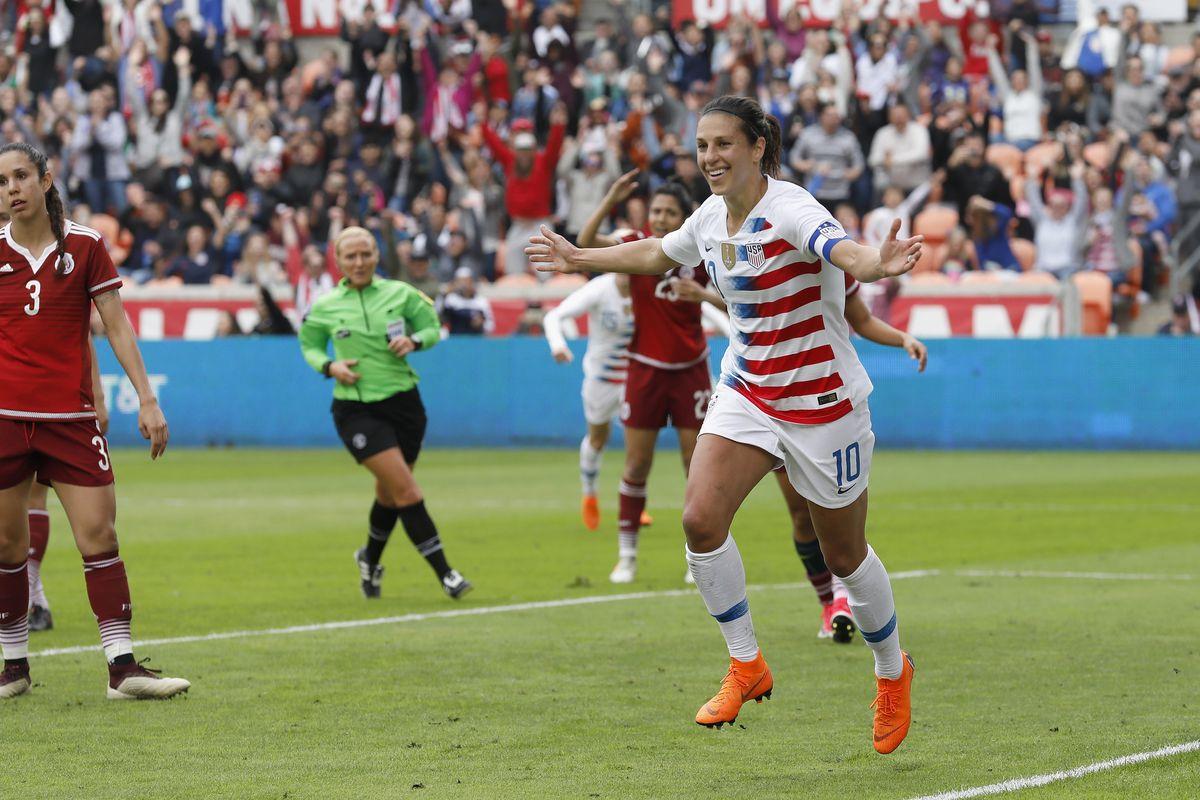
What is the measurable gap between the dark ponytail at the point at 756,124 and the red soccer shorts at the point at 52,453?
2.98m

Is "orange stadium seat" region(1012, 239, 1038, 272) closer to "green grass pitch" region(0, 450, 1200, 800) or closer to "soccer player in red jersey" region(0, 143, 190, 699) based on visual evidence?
"green grass pitch" region(0, 450, 1200, 800)

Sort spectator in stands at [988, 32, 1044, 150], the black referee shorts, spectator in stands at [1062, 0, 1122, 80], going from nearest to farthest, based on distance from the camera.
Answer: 1. the black referee shorts
2. spectator in stands at [988, 32, 1044, 150]
3. spectator in stands at [1062, 0, 1122, 80]

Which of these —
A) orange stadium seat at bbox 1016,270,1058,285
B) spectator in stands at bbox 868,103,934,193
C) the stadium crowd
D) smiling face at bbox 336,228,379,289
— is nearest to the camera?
smiling face at bbox 336,228,379,289

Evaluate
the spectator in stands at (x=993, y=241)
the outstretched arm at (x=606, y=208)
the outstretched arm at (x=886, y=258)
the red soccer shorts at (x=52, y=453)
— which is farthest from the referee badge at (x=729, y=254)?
the spectator in stands at (x=993, y=241)

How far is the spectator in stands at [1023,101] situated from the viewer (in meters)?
27.3

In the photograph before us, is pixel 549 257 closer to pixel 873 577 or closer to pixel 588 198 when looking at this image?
pixel 873 577

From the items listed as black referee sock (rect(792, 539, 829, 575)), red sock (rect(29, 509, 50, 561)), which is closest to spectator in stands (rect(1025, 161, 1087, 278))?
black referee sock (rect(792, 539, 829, 575))

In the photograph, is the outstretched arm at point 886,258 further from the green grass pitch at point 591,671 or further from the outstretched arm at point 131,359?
the outstretched arm at point 131,359

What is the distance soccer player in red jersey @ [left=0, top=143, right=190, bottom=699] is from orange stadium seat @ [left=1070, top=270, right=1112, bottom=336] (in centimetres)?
1881

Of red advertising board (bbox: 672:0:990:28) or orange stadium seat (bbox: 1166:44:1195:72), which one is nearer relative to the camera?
orange stadium seat (bbox: 1166:44:1195:72)

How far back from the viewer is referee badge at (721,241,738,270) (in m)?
6.86

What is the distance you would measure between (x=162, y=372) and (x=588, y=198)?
647 cm

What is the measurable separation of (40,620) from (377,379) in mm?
2475

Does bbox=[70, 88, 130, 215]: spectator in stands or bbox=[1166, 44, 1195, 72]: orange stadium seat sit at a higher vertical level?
bbox=[1166, 44, 1195, 72]: orange stadium seat
